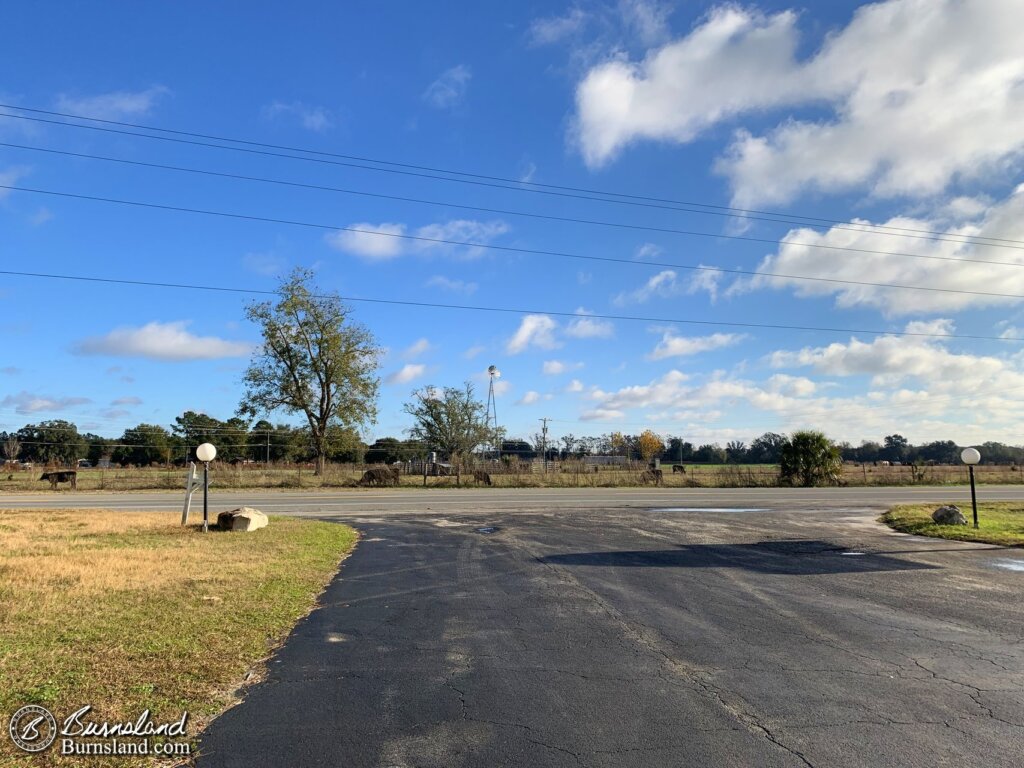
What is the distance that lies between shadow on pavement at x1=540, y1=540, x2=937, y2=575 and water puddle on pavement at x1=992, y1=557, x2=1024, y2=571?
4.01 feet

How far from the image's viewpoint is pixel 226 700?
182 inches

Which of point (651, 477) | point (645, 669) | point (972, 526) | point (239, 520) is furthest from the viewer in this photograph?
point (651, 477)

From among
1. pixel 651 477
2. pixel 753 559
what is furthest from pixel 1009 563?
pixel 651 477

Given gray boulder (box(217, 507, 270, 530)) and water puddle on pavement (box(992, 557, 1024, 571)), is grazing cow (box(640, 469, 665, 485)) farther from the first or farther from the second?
gray boulder (box(217, 507, 270, 530))

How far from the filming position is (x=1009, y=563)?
36.9ft

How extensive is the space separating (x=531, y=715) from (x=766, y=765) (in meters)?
1.54

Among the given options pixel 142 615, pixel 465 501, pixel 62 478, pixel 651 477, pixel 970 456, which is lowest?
pixel 465 501

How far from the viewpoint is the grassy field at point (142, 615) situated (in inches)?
180

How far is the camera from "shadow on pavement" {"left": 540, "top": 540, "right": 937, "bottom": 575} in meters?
10.9

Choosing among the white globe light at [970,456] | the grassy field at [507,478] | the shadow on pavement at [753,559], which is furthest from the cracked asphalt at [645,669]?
the grassy field at [507,478]

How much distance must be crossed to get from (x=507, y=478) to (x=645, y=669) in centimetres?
3689

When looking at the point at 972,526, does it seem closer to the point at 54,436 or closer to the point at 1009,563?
the point at 1009,563

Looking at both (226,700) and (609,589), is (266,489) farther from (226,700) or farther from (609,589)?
(226,700)

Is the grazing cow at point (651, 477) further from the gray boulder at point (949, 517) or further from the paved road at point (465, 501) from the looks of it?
the gray boulder at point (949, 517)
